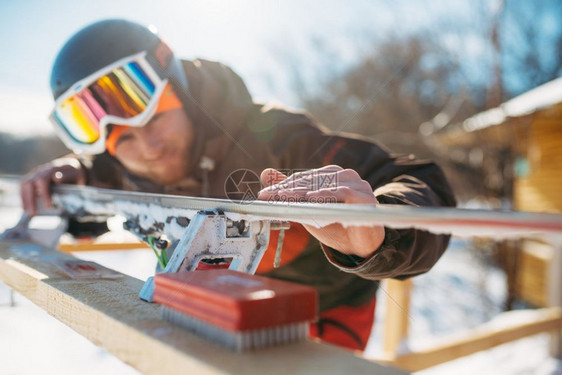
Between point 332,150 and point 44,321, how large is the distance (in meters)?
1.78

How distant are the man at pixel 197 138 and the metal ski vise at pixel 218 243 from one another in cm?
58

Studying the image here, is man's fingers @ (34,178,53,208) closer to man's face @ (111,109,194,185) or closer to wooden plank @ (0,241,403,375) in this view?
man's face @ (111,109,194,185)

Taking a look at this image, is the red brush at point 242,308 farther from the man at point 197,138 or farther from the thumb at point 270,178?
the man at point 197,138

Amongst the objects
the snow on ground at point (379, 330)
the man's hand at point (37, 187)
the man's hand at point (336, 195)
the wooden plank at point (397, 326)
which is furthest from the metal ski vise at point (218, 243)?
the wooden plank at point (397, 326)

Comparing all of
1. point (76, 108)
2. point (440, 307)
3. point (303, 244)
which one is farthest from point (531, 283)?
point (76, 108)

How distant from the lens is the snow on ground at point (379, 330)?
1.87 m

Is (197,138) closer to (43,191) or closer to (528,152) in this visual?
(43,191)

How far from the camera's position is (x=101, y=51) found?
177 cm

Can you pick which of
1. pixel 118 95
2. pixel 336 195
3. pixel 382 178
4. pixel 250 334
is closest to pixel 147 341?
pixel 250 334

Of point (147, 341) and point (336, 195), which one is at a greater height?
point (336, 195)

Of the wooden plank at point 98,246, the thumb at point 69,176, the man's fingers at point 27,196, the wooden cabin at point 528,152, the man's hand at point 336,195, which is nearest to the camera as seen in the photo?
the man's hand at point 336,195

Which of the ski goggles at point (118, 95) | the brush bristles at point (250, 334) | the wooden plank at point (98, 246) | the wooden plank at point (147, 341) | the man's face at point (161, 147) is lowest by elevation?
the wooden plank at point (98, 246)

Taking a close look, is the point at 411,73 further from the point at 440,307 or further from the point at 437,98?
the point at 440,307

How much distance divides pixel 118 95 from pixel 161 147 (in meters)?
0.34
